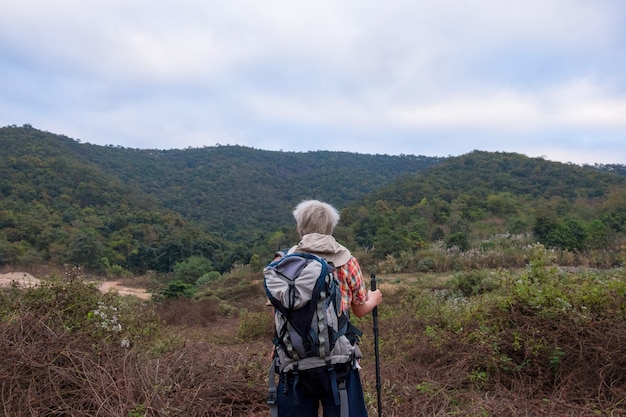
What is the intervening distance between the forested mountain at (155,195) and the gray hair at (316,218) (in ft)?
94.1

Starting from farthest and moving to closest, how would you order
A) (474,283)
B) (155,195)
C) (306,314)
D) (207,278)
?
(155,195)
(207,278)
(474,283)
(306,314)

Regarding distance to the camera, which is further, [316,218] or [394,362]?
[394,362]

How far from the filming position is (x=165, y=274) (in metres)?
30.8

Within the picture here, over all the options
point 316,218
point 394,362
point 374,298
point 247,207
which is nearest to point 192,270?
point 394,362

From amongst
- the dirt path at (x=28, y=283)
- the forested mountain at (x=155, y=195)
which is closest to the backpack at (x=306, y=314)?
the dirt path at (x=28, y=283)

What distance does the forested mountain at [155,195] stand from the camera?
102ft

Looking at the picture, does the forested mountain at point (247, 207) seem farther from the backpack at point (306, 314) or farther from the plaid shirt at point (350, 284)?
the backpack at point (306, 314)

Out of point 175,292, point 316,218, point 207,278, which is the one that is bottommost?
point 207,278

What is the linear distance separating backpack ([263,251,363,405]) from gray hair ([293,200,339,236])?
229 mm

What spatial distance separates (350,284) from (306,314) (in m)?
0.36

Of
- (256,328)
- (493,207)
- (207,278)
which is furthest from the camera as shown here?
(493,207)

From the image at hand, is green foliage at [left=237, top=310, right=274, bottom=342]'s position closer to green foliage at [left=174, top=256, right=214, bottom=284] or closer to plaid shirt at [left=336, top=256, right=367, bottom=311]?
plaid shirt at [left=336, top=256, right=367, bottom=311]

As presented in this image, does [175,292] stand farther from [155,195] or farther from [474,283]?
[155,195]

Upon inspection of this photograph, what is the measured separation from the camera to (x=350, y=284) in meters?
2.27
